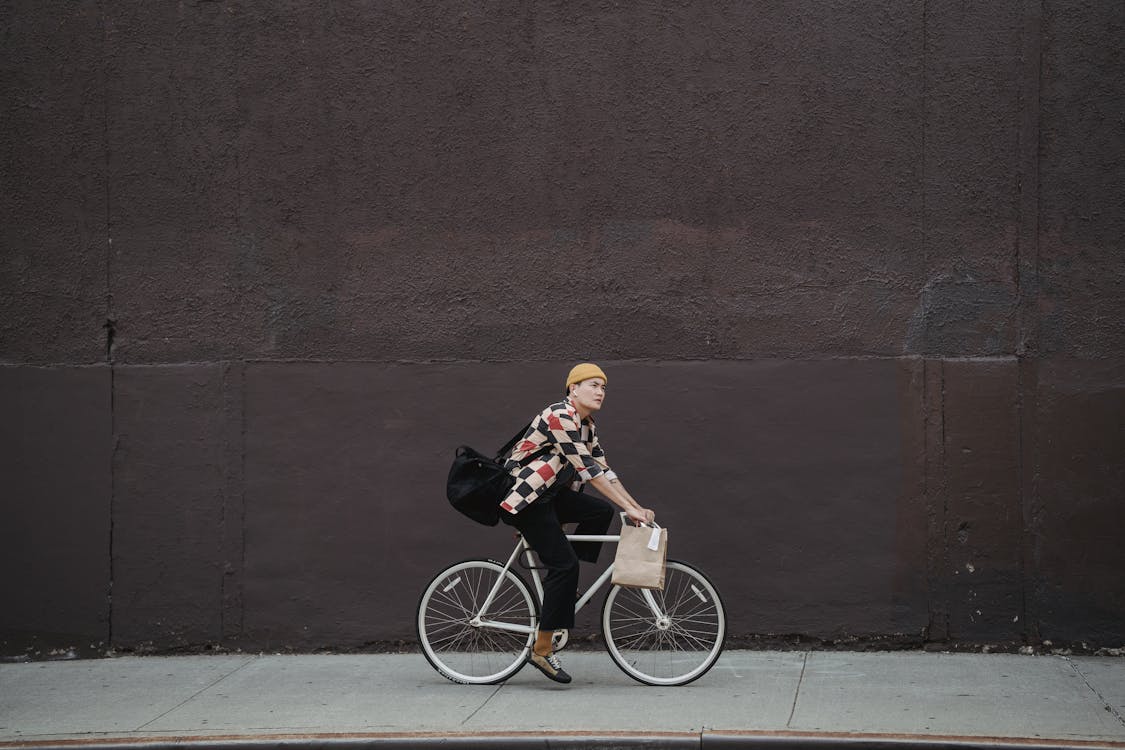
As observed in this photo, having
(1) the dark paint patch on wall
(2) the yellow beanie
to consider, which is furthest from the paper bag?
(1) the dark paint patch on wall

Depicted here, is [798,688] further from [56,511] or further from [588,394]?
[56,511]

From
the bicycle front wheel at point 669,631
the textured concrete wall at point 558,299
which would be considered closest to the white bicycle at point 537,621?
the bicycle front wheel at point 669,631

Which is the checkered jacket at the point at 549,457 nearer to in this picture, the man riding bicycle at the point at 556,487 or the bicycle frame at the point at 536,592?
the man riding bicycle at the point at 556,487

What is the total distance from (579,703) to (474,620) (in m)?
0.84

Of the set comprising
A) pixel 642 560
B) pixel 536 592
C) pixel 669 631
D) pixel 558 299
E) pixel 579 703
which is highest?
pixel 558 299

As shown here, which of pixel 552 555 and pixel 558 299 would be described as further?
pixel 558 299

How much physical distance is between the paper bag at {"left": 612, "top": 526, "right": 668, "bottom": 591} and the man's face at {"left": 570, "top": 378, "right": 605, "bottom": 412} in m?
0.73

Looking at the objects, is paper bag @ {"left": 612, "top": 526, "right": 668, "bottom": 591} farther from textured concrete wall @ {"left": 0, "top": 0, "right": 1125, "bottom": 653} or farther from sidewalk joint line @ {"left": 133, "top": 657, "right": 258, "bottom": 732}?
sidewalk joint line @ {"left": 133, "top": 657, "right": 258, "bottom": 732}

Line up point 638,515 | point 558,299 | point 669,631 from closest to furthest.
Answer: point 638,515, point 669,631, point 558,299

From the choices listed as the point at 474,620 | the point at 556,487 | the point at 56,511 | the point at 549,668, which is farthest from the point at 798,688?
the point at 56,511

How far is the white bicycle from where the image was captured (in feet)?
24.1

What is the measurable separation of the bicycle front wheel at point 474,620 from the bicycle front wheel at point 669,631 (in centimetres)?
49

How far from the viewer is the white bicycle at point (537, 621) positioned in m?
7.35

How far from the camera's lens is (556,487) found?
7.24m
